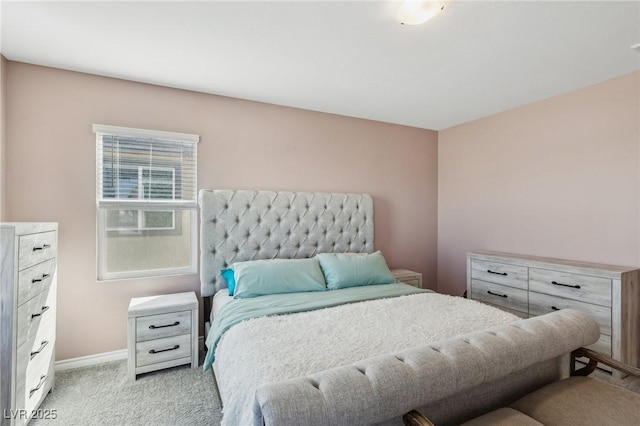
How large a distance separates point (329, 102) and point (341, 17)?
135 centimetres

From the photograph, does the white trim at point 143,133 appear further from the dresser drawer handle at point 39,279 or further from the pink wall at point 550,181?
the pink wall at point 550,181

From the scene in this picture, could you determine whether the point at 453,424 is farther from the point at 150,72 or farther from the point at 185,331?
the point at 150,72

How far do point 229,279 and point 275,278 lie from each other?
1.39 feet

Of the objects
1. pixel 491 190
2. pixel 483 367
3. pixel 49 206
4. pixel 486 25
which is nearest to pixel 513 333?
pixel 483 367

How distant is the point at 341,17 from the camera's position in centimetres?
174

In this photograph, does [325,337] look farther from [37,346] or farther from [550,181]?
[550,181]

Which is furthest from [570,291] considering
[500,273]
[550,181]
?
[550,181]

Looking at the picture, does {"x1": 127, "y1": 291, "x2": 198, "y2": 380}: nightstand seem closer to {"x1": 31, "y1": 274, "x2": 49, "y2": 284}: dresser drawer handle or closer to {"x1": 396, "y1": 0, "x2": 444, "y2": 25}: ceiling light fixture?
{"x1": 31, "y1": 274, "x2": 49, "y2": 284}: dresser drawer handle

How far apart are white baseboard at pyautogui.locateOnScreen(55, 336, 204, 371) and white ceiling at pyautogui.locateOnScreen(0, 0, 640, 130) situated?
2.32m

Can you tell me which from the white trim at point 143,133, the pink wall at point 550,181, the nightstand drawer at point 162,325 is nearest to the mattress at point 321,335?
the nightstand drawer at point 162,325

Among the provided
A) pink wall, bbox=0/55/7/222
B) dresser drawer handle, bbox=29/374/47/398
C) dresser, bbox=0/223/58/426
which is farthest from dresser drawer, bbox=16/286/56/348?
pink wall, bbox=0/55/7/222

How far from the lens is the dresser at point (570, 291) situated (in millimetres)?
2229

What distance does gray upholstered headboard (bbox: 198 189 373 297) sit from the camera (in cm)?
271

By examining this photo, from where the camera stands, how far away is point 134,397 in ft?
6.82
